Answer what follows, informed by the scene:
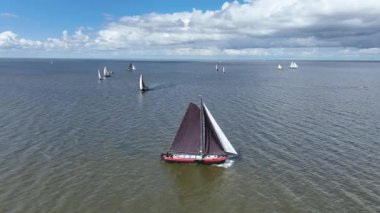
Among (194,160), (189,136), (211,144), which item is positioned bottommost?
(194,160)

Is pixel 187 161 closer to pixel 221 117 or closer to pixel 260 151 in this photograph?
pixel 260 151

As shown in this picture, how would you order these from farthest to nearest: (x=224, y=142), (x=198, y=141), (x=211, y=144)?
(x=198, y=141) < (x=211, y=144) < (x=224, y=142)

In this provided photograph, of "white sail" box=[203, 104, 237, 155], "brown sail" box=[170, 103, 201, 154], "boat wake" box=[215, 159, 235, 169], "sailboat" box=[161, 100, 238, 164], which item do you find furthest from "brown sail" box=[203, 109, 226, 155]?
"boat wake" box=[215, 159, 235, 169]

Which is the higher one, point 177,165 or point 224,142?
point 224,142

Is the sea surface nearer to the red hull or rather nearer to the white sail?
the red hull

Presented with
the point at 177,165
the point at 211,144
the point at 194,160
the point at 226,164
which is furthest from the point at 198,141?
the point at 226,164

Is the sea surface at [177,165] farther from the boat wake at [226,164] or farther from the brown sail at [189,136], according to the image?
the brown sail at [189,136]

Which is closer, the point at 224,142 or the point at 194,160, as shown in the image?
the point at 194,160

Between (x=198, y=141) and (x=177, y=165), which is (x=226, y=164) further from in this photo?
(x=177, y=165)

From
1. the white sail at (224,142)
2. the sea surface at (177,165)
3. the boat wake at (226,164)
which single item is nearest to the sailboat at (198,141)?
the white sail at (224,142)
